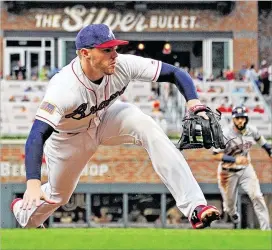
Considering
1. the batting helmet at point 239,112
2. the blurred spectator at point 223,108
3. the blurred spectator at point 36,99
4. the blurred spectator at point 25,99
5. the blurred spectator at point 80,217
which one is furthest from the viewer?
the blurred spectator at point 25,99

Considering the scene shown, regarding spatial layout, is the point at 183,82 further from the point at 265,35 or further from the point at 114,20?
the point at 265,35

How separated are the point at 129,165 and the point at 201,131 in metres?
15.7

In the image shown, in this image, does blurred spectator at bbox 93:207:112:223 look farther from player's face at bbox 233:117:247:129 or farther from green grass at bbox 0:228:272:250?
green grass at bbox 0:228:272:250

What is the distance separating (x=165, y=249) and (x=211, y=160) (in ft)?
38.9

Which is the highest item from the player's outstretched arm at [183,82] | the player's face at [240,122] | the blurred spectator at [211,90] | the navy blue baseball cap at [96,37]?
the blurred spectator at [211,90]

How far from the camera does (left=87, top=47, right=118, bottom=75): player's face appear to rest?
8.70 m

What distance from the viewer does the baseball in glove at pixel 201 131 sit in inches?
354

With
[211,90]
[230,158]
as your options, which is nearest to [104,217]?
[211,90]

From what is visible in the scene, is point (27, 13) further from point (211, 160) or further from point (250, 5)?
point (211, 160)

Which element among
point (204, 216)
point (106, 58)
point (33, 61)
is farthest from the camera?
point (33, 61)

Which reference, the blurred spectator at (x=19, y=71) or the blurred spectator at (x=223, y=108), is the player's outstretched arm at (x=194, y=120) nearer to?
the blurred spectator at (x=223, y=108)

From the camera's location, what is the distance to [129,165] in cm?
2469

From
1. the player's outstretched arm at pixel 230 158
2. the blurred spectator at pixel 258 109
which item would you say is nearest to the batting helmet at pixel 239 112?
the player's outstretched arm at pixel 230 158

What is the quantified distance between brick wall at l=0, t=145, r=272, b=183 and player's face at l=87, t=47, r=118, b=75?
15566 mm
